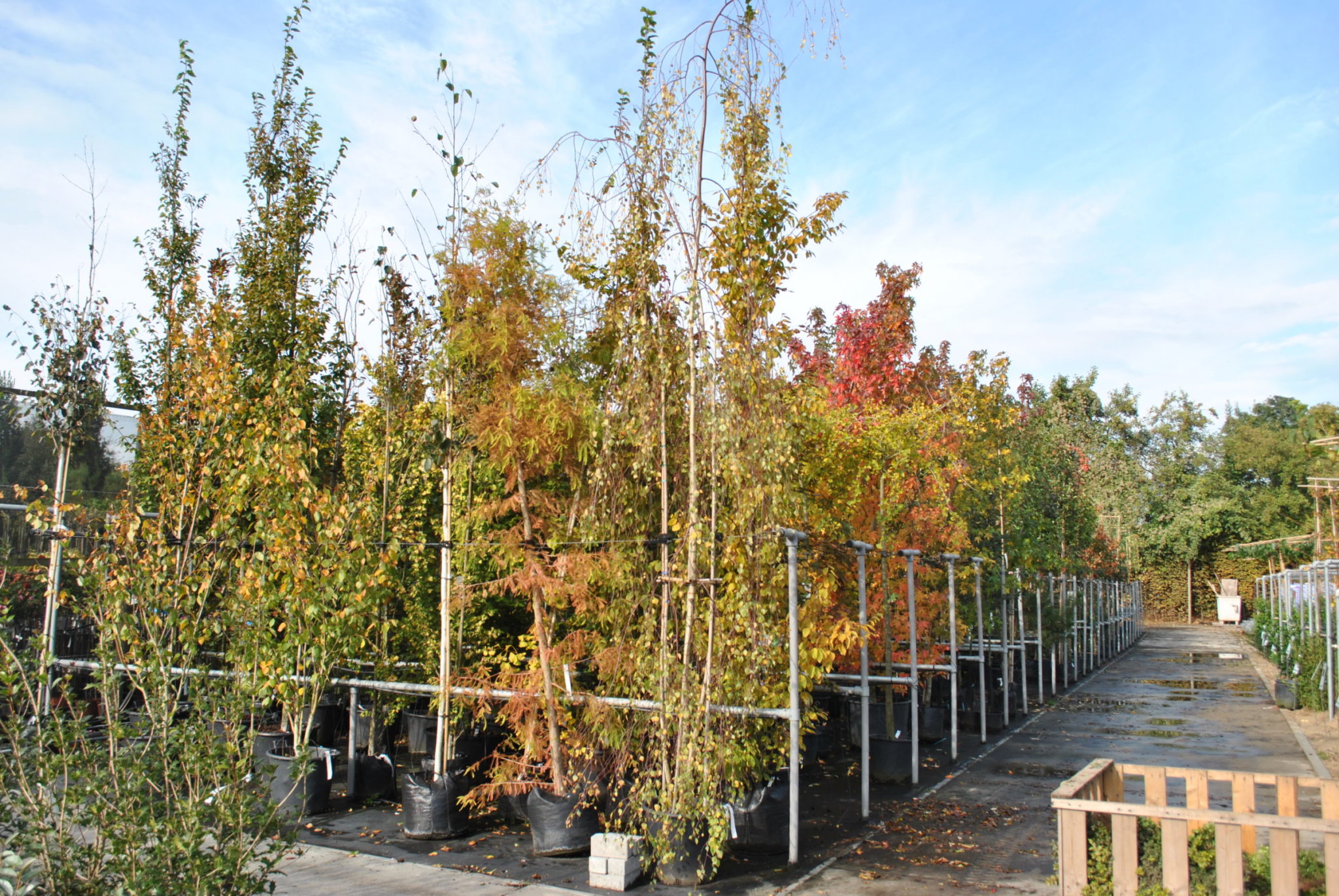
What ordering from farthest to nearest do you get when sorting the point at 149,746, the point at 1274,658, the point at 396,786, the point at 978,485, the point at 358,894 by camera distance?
the point at 1274,658 → the point at 978,485 → the point at 396,786 → the point at 358,894 → the point at 149,746

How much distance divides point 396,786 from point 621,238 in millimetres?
4633

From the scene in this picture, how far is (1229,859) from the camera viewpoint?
404 cm

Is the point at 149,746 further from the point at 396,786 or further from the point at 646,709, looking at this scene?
the point at 396,786

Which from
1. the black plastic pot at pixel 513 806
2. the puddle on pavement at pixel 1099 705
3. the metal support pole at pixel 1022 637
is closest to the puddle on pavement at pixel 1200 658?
the puddle on pavement at pixel 1099 705

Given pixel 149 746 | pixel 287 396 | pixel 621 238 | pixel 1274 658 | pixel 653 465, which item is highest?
pixel 621 238

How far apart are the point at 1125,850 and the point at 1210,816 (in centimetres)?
39

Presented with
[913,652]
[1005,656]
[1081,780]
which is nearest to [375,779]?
[913,652]

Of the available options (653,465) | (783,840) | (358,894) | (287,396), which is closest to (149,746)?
(358,894)

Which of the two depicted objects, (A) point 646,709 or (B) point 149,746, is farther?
(A) point 646,709

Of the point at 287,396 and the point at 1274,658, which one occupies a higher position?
the point at 287,396

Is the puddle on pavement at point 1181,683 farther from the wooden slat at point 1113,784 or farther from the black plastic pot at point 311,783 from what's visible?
the black plastic pot at point 311,783

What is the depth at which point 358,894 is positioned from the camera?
5.11 m

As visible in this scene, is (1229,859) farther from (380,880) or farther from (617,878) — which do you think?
(380,880)

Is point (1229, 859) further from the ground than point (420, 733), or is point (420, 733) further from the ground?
point (1229, 859)
